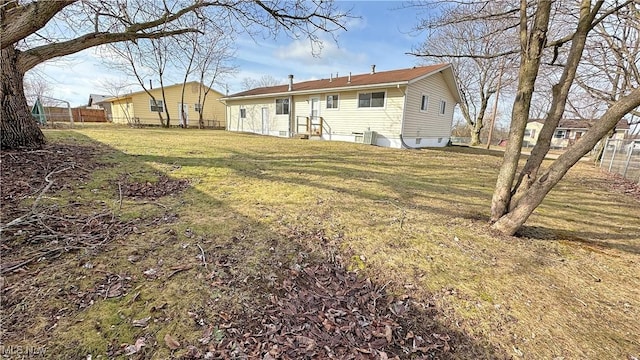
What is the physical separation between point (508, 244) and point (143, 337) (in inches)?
155

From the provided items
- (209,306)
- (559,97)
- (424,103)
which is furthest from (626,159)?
(209,306)

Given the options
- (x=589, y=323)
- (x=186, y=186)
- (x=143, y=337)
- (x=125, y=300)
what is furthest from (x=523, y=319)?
(x=186, y=186)

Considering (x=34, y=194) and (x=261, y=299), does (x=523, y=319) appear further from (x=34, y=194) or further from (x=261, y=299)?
(x=34, y=194)

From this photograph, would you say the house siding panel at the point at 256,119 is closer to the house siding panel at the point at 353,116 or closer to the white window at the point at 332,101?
the house siding panel at the point at 353,116

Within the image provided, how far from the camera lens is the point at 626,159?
378 inches

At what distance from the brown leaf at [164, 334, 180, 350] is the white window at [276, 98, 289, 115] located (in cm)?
1732

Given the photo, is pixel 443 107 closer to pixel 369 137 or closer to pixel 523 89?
pixel 369 137

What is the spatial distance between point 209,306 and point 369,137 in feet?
42.2

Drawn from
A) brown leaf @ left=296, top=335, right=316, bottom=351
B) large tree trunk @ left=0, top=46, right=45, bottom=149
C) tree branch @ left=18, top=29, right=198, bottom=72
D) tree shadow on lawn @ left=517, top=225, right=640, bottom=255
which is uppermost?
tree branch @ left=18, top=29, right=198, bottom=72

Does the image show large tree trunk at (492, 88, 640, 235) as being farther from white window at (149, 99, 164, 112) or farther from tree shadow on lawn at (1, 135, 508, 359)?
white window at (149, 99, 164, 112)

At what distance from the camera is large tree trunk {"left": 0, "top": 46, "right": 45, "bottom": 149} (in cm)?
505

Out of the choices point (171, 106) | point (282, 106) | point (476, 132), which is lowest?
point (476, 132)

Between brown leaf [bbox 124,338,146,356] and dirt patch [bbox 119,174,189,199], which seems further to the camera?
dirt patch [bbox 119,174,189,199]

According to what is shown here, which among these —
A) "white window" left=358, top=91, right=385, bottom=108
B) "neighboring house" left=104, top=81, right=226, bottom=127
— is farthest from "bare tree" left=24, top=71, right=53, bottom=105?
"white window" left=358, top=91, right=385, bottom=108
